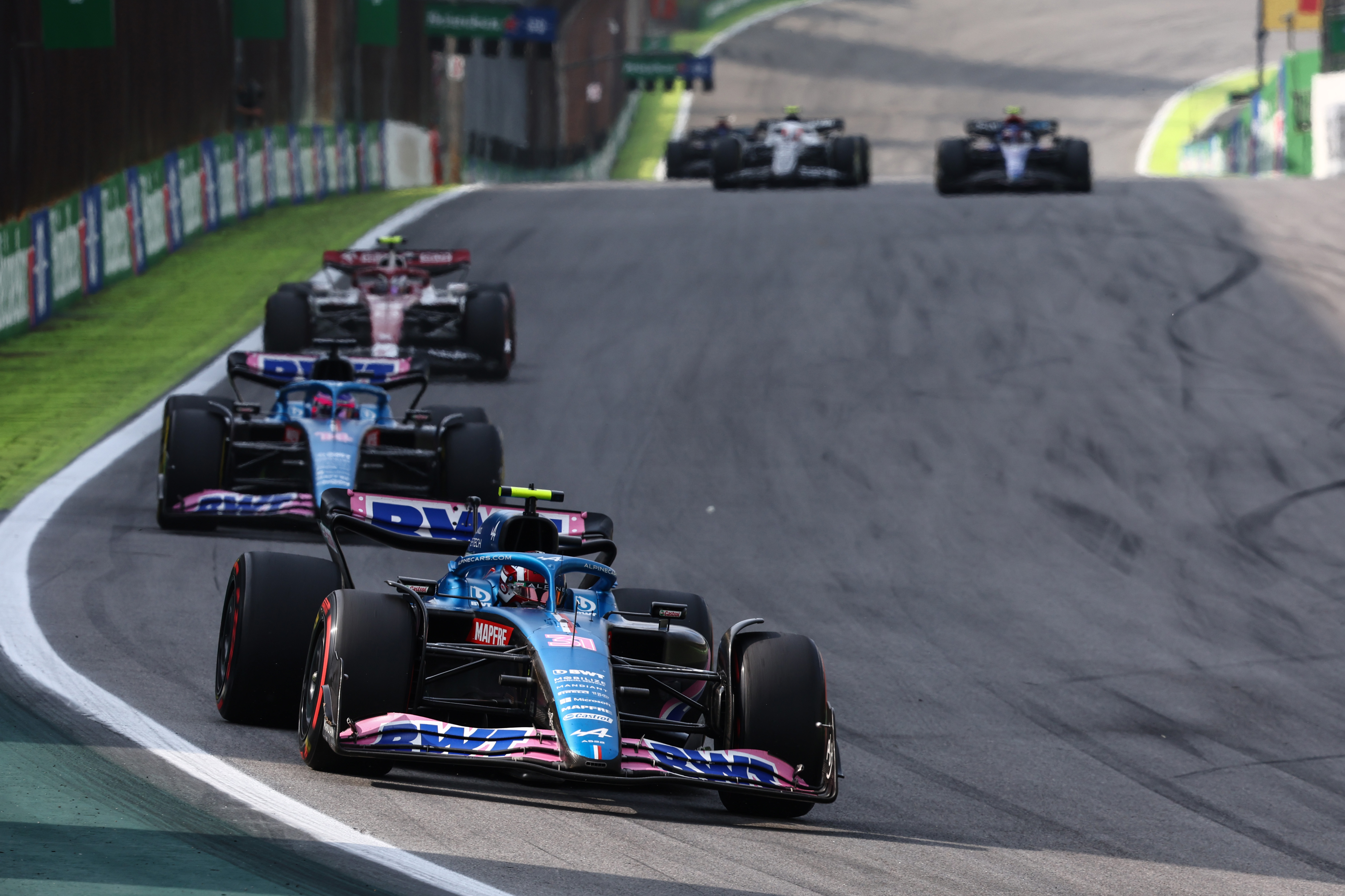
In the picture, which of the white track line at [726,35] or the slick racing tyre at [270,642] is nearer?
the slick racing tyre at [270,642]

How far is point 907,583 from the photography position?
42.1 ft

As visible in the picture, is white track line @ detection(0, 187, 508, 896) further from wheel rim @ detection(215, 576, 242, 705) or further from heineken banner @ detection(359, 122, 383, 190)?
heineken banner @ detection(359, 122, 383, 190)

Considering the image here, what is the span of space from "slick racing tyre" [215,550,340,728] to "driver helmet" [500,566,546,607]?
29.4 inches

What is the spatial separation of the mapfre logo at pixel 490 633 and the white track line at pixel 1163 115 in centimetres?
4779

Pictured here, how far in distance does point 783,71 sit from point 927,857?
218 ft

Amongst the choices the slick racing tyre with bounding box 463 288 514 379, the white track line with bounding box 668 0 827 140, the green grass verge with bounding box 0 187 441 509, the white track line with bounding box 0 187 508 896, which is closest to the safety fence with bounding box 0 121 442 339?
the green grass verge with bounding box 0 187 441 509

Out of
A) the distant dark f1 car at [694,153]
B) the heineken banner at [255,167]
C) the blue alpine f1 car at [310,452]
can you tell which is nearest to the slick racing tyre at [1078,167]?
the distant dark f1 car at [694,153]

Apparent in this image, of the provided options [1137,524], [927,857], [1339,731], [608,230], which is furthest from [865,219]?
[927,857]

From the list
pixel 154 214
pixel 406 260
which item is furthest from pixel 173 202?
pixel 406 260

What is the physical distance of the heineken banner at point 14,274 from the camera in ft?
66.4

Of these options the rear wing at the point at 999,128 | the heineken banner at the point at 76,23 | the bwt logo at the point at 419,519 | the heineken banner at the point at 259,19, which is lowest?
the bwt logo at the point at 419,519

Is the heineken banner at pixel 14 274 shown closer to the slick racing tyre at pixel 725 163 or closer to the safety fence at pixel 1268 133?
the slick racing tyre at pixel 725 163

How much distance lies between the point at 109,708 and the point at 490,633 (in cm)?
165

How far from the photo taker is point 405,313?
1898 centimetres
